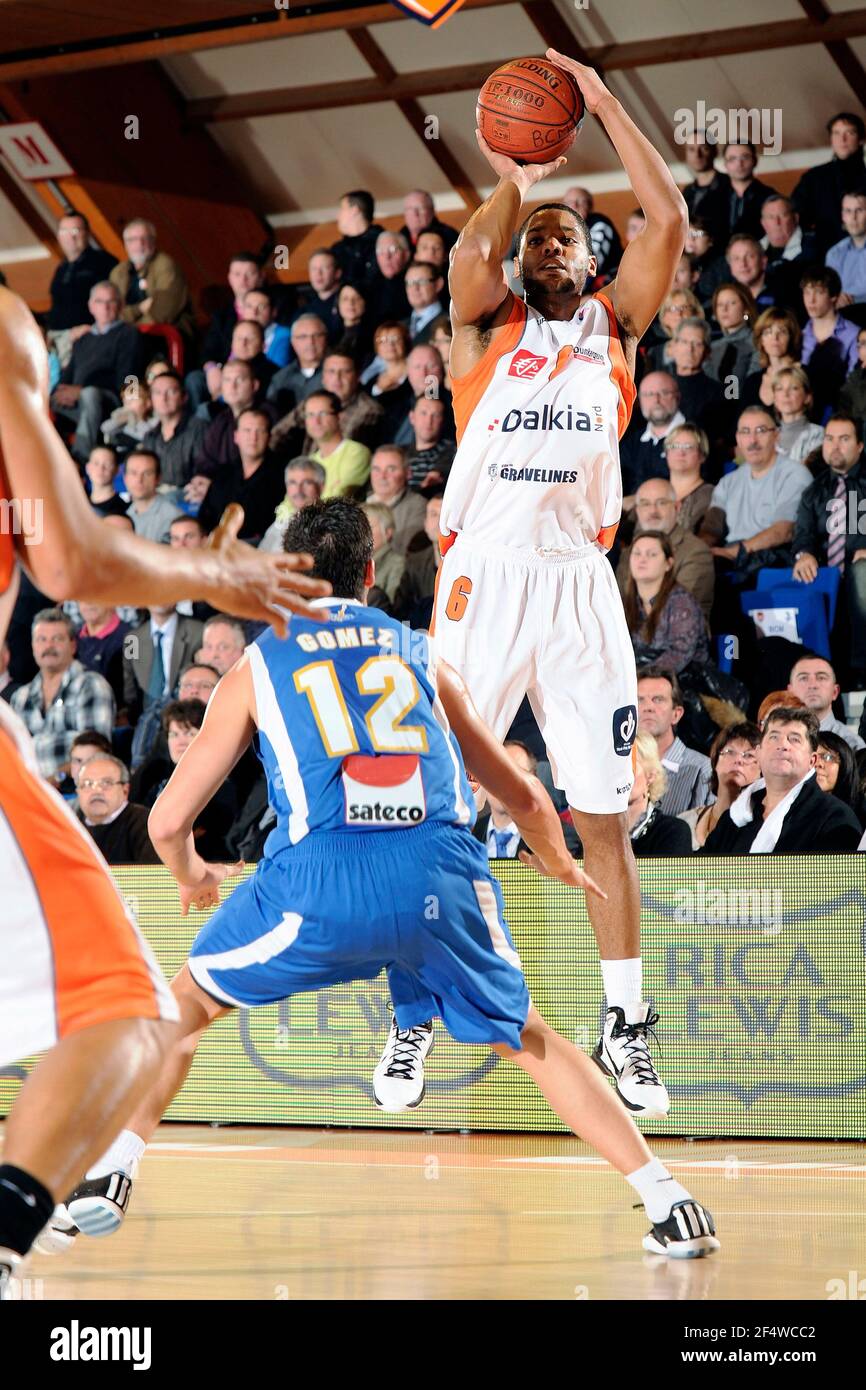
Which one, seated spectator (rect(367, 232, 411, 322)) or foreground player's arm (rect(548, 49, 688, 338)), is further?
seated spectator (rect(367, 232, 411, 322))

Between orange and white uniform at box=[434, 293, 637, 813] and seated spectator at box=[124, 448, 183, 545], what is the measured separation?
21.8 ft

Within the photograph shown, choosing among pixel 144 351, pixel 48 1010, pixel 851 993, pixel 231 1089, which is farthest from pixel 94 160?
pixel 48 1010

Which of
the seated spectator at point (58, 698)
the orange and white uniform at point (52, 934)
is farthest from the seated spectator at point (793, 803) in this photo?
the orange and white uniform at point (52, 934)

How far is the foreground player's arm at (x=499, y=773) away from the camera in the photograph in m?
5.02

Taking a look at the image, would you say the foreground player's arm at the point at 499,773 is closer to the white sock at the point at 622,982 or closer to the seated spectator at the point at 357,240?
the white sock at the point at 622,982

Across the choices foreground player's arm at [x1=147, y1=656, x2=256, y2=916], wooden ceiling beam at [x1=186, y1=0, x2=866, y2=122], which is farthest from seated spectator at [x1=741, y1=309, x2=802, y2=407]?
foreground player's arm at [x1=147, y1=656, x2=256, y2=916]

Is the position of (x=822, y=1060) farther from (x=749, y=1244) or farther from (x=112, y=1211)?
(x=112, y=1211)

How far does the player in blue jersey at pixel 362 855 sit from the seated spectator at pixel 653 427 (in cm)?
622

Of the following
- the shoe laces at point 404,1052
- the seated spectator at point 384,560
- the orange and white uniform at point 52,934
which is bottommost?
the shoe laces at point 404,1052

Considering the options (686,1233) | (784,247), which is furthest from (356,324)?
(686,1233)

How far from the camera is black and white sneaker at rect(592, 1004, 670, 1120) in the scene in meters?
6.07

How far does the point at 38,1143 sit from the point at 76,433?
12601mm

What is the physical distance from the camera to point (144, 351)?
1488 centimetres

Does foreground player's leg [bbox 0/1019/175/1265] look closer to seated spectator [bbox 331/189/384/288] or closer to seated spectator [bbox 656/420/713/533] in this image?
seated spectator [bbox 656/420/713/533]
